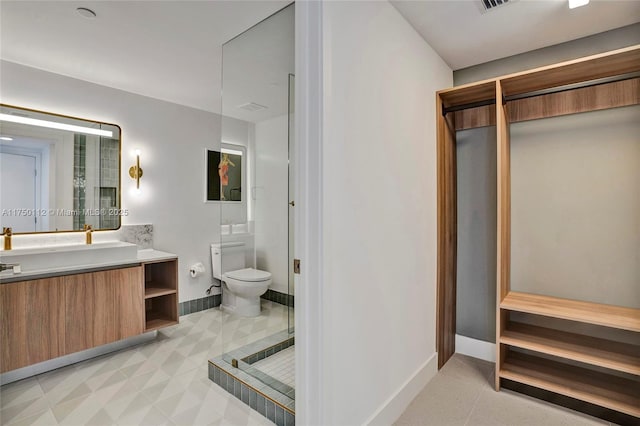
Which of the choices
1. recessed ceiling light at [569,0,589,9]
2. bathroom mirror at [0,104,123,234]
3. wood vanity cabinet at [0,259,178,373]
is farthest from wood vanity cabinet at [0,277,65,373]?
recessed ceiling light at [569,0,589,9]

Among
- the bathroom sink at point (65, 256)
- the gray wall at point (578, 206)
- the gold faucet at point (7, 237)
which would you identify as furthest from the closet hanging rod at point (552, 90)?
the gold faucet at point (7, 237)

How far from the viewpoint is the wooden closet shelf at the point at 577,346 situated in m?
1.84

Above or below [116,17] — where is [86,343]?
below

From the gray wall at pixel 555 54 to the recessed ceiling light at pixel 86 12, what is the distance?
8.72 ft

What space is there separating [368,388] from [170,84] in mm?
3009

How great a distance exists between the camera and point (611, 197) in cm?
214

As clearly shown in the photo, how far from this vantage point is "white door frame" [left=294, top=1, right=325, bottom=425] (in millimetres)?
1378

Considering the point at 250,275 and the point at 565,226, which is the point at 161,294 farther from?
the point at 565,226

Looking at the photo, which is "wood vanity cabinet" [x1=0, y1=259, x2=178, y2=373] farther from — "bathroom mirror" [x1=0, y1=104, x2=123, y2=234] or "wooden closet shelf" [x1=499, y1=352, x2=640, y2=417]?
"wooden closet shelf" [x1=499, y1=352, x2=640, y2=417]

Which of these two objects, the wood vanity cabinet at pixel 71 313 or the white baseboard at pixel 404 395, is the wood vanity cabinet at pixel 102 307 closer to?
the wood vanity cabinet at pixel 71 313

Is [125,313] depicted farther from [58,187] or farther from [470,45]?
[470,45]

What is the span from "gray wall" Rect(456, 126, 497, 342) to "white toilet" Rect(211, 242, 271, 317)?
5.50ft

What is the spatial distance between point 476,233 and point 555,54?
1433 mm

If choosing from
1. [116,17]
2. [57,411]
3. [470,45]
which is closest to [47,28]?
[116,17]
